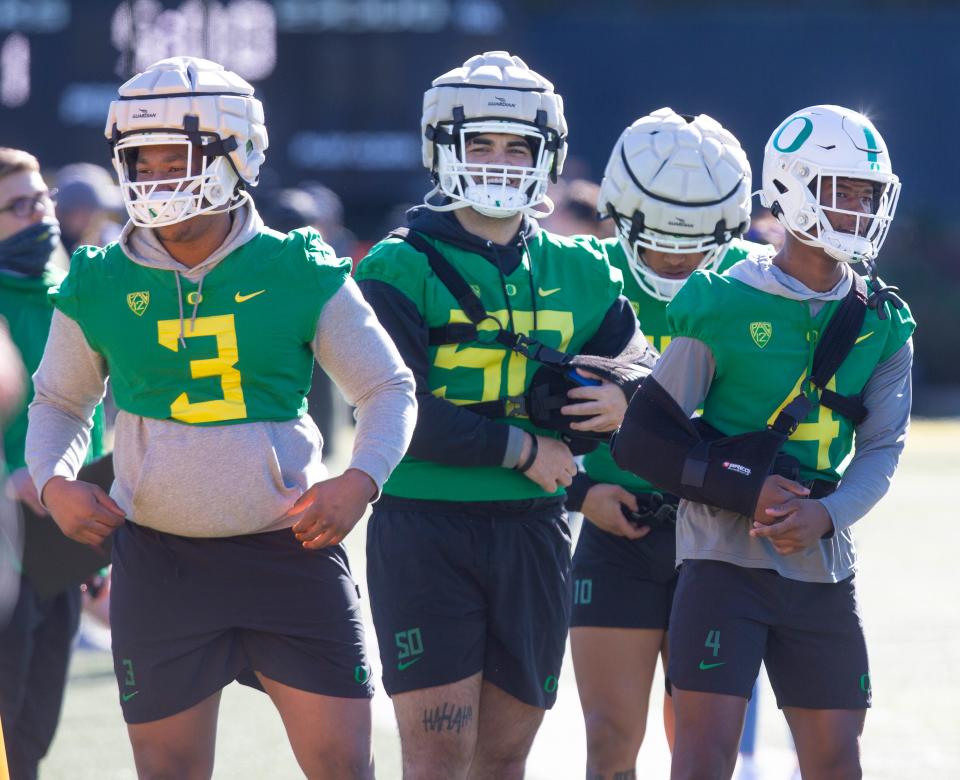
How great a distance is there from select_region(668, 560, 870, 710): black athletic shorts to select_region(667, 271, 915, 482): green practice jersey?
31 cm

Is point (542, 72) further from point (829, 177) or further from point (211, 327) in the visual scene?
point (211, 327)

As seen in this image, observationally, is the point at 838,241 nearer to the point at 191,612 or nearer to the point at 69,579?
the point at 191,612

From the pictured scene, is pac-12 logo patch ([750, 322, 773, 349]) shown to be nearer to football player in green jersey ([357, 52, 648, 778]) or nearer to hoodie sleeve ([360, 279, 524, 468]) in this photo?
football player in green jersey ([357, 52, 648, 778])

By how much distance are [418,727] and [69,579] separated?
142 centimetres

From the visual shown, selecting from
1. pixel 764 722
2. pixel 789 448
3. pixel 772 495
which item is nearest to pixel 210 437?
pixel 772 495

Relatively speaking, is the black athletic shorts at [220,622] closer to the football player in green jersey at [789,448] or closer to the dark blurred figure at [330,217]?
the football player in green jersey at [789,448]

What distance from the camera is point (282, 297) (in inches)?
169

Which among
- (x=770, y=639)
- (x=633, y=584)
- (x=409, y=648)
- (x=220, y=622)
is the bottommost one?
(x=633, y=584)

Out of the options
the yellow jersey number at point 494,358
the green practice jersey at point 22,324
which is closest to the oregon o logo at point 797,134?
the yellow jersey number at point 494,358

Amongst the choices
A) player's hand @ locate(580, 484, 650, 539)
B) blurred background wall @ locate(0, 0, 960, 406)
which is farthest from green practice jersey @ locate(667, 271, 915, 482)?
blurred background wall @ locate(0, 0, 960, 406)

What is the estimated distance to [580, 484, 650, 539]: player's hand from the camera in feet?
17.6

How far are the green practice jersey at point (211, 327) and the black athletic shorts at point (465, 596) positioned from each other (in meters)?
0.63

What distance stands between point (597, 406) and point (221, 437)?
1071 mm

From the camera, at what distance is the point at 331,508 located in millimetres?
4078
